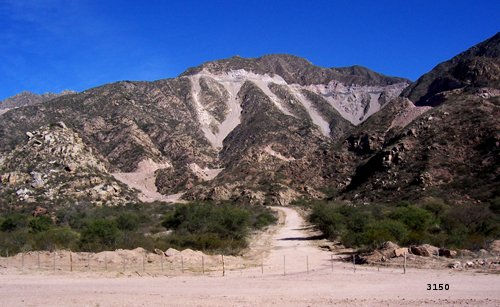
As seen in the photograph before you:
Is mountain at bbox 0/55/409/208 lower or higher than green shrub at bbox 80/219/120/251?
higher

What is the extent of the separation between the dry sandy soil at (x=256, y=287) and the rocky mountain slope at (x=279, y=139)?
36.0 metres

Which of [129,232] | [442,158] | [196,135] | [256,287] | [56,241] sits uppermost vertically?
[196,135]

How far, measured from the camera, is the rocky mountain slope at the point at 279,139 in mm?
63906

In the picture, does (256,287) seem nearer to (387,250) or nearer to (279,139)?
(387,250)

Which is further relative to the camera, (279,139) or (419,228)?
(279,139)

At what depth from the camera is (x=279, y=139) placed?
12625 cm

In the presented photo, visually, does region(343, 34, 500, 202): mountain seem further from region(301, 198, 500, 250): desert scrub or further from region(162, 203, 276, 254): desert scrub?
region(162, 203, 276, 254): desert scrub

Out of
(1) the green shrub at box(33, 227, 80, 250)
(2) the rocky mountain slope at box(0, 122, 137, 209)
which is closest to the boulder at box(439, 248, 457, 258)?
(1) the green shrub at box(33, 227, 80, 250)

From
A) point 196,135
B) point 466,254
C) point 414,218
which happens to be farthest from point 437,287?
point 196,135

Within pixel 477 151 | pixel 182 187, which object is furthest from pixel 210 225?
pixel 182 187

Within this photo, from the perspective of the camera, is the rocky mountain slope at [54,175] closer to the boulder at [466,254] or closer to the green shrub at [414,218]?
the green shrub at [414,218]

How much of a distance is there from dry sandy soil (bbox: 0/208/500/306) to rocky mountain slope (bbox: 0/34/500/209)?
36.0 m

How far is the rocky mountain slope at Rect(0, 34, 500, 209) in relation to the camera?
210 feet

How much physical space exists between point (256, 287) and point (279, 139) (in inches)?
4294
